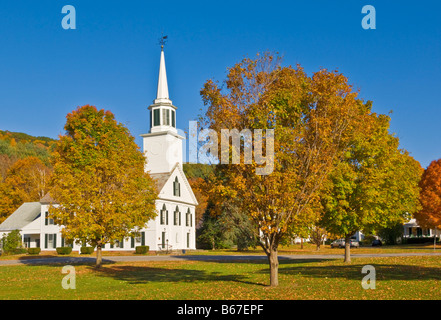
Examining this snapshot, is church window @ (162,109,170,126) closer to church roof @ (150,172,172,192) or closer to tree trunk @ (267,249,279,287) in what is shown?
church roof @ (150,172,172,192)

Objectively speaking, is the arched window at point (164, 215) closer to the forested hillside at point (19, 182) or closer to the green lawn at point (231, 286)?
the forested hillside at point (19, 182)

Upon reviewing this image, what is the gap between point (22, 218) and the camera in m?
53.6

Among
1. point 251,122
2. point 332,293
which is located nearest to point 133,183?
point 251,122

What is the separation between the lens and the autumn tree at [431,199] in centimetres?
4750

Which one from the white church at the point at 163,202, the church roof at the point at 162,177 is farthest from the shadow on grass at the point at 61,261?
the church roof at the point at 162,177

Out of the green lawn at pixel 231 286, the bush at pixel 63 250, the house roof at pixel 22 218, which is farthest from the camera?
the house roof at pixel 22 218

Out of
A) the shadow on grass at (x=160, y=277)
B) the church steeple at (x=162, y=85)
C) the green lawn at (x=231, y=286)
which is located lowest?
the shadow on grass at (x=160, y=277)

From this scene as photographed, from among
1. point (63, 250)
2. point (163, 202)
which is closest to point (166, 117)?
point (163, 202)

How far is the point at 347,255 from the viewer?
27484mm

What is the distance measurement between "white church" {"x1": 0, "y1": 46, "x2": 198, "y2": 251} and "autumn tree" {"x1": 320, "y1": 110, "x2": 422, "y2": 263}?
2658 cm

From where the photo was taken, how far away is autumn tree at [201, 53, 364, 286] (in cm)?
1565

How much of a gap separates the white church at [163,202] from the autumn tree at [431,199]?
26.3 metres
